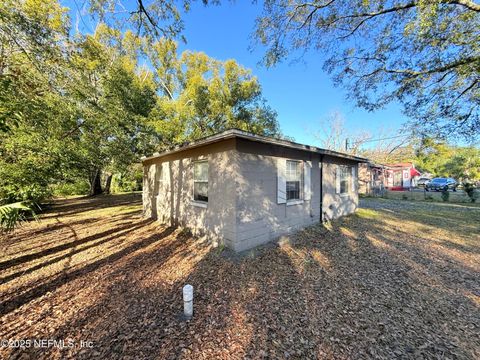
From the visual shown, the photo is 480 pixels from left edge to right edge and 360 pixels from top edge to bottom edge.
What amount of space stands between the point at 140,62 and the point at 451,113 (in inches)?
686

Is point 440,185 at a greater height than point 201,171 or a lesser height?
lesser

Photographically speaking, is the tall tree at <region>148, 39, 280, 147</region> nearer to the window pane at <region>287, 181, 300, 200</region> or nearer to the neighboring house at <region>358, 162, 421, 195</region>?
the window pane at <region>287, 181, 300, 200</region>

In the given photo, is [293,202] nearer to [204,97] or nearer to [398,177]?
[204,97]

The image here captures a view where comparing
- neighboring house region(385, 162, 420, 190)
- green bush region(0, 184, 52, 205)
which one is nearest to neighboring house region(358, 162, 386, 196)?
neighboring house region(385, 162, 420, 190)

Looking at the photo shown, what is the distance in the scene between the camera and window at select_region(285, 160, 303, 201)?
620 centimetres

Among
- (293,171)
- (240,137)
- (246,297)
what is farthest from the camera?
(293,171)

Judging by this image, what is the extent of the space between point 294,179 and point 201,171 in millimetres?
2976

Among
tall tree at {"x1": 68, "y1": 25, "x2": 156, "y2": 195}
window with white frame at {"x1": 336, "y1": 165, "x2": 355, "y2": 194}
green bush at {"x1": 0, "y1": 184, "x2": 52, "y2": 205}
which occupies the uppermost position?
tall tree at {"x1": 68, "y1": 25, "x2": 156, "y2": 195}

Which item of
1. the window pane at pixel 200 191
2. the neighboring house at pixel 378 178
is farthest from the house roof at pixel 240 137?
the neighboring house at pixel 378 178

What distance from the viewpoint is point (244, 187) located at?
4.81 m

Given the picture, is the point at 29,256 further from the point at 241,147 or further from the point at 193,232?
the point at 241,147

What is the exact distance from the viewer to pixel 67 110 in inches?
310

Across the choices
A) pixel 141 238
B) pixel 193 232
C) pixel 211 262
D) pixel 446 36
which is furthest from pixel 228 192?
pixel 446 36

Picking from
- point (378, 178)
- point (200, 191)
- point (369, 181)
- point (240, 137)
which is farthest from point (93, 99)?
point (378, 178)
